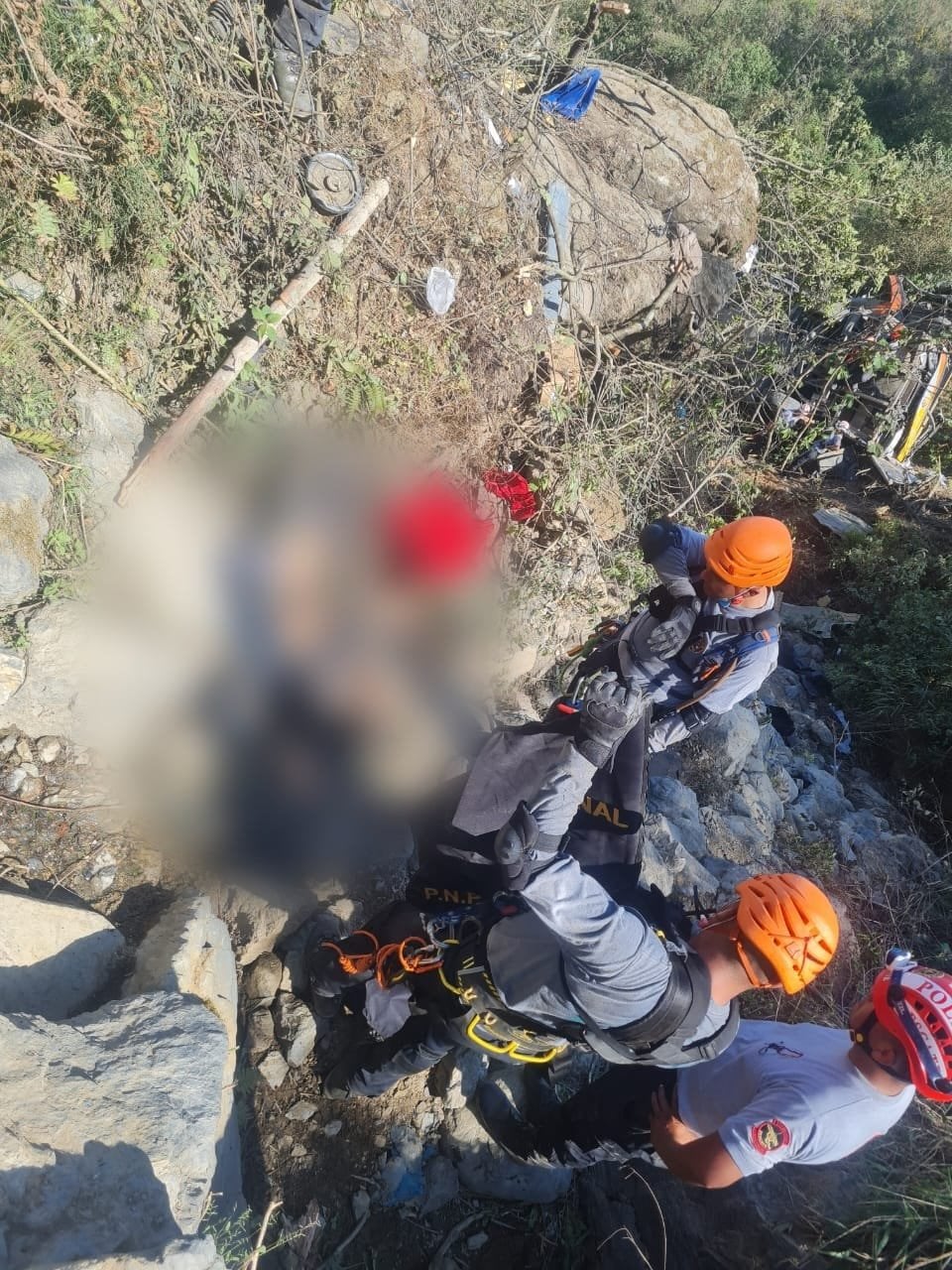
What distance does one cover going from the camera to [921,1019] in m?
1.97

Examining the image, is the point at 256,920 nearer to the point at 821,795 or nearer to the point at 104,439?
the point at 104,439

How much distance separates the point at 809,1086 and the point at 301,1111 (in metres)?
1.96

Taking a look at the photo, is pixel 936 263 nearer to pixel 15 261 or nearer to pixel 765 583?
pixel 765 583

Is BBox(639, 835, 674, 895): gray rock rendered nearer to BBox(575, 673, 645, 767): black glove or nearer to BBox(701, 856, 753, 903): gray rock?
BBox(701, 856, 753, 903): gray rock

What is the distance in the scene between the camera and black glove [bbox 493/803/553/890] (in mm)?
1895

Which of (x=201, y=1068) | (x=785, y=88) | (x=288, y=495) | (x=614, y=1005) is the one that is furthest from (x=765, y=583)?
(x=785, y=88)

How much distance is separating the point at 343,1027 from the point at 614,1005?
1.67 m

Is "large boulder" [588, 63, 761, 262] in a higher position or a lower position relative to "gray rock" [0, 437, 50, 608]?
higher

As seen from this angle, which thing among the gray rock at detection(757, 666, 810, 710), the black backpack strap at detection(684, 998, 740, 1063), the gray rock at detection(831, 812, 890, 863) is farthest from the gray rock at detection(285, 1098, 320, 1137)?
the gray rock at detection(757, 666, 810, 710)

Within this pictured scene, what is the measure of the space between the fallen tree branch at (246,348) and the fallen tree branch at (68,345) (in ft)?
0.85

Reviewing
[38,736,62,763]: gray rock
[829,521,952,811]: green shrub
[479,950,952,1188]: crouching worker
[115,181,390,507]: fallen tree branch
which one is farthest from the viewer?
[829,521,952,811]: green shrub

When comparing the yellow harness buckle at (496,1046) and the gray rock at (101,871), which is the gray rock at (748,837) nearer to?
the yellow harness buckle at (496,1046)

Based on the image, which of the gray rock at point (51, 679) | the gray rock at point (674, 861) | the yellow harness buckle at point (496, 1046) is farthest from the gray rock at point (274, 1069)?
the gray rock at point (674, 861)

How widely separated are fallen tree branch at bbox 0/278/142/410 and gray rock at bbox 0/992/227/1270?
2.72 m
